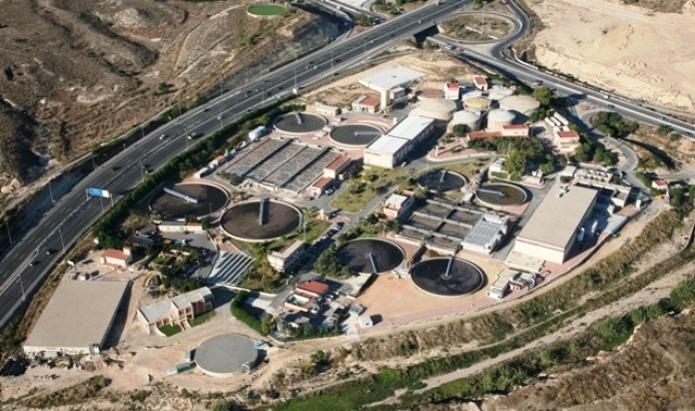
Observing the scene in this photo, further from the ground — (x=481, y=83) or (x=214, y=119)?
(x=481, y=83)

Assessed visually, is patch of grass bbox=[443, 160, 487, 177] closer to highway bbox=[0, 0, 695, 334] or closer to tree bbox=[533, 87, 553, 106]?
tree bbox=[533, 87, 553, 106]

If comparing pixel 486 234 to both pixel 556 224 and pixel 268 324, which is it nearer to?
pixel 556 224

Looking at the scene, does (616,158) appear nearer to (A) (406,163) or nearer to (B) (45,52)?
(A) (406,163)

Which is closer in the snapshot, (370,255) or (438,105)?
(370,255)

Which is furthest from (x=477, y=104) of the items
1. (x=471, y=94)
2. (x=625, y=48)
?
(x=625, y=48)

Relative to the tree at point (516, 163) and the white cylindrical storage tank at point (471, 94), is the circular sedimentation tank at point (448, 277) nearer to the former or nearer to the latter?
the tree at point (516, 163)

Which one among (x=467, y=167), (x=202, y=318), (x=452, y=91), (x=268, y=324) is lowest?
(x=202, y=318)

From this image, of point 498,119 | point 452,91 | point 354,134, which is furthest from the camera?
point 452,91

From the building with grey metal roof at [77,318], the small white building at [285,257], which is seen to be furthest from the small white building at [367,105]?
the building with grey metal roof at [77,318]
